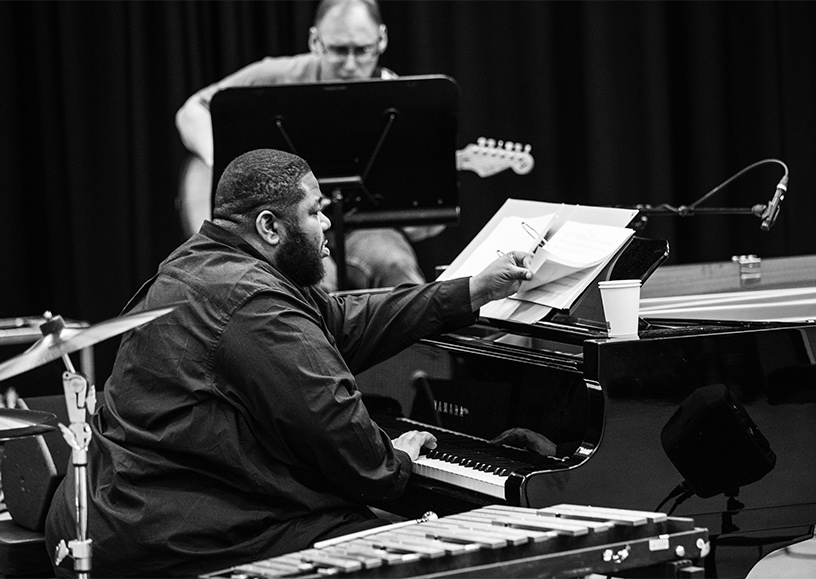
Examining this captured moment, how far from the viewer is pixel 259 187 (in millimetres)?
2627

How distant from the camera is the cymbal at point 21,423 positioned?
86.8 inches

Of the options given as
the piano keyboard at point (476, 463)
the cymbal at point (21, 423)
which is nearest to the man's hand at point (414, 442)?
the piano keyboard at point (476, 463)

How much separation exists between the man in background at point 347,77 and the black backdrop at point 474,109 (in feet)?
0.53

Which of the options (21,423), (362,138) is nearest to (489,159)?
(362,138)

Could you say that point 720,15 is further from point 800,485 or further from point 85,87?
point 800,485

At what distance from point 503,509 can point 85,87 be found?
366 cm

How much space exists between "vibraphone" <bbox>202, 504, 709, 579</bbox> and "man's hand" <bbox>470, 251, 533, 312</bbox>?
68 cm

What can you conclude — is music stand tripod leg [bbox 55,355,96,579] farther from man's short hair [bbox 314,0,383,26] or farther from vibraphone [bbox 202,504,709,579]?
man's short hair [bbox 314,0,383,26]

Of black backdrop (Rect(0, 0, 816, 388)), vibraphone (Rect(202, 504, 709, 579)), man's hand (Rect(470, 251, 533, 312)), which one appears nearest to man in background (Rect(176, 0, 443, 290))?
black backdrop (Rect(0, 0, 816, 388))

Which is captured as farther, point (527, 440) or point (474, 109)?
point (474, 109)

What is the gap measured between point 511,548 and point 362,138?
7.18 ft

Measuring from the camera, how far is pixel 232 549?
2422 mm

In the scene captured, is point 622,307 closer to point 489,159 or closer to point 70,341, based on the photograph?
point 70,341

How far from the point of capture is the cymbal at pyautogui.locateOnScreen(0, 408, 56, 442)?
221cm
